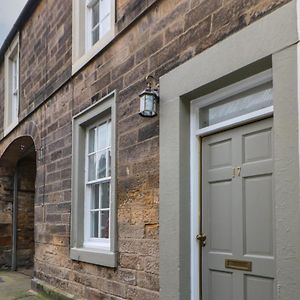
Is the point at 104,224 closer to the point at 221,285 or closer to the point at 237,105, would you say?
the point at 221,285

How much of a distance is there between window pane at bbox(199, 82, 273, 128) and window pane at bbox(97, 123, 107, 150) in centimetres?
223

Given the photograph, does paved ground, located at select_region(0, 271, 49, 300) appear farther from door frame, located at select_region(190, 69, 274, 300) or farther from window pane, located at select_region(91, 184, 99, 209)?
door frame, located at select_region(190, 69, 274, 300)

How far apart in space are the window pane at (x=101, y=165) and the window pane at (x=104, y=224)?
1.78 feet

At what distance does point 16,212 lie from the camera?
44.5 ft

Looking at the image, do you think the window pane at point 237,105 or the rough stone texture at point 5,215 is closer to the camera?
the window pane at point 237,105

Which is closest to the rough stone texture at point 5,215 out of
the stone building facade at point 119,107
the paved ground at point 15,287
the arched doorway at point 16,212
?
the arched doorway at point 16,212

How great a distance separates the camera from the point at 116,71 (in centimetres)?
658

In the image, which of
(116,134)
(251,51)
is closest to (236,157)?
(251,51)

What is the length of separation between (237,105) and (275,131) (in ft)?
2.95

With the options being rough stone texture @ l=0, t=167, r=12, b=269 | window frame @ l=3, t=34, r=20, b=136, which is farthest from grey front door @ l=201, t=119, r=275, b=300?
rough stone texture @ l=0, t=167, r=12, b=269

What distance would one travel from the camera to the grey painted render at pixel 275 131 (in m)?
3.75

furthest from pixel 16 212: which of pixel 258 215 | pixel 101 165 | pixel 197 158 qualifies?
pixel 258 215

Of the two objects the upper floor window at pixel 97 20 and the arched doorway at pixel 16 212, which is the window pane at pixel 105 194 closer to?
the upper floor window at pixel 97 20

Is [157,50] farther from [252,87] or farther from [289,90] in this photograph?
[289,90]
